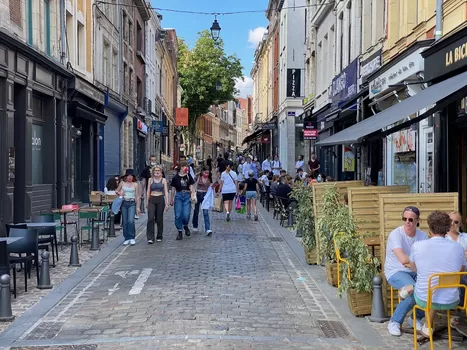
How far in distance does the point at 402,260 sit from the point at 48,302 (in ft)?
14.3

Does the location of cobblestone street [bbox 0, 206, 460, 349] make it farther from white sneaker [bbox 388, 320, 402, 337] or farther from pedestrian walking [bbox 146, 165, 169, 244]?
pedestrian walking [bbox 146, 165, 169, 244]

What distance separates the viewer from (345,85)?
863 inches

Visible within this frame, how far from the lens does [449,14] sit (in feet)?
38.9

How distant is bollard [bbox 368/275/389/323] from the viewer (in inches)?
276

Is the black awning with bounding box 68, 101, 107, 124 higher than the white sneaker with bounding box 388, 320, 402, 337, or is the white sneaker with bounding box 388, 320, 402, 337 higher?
the black awning with bounding box 68, 101, 107, 124

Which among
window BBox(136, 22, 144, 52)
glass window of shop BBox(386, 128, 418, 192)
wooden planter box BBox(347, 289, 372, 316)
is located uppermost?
window BBox(136, 22, 144, 52)

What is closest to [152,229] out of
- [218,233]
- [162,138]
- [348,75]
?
[218,233]

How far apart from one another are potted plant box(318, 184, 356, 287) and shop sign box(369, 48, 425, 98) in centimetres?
475

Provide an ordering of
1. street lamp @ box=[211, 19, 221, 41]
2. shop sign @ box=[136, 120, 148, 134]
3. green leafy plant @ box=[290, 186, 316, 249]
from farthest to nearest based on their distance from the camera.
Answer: shop sign @ box=[136, 120, 148, 134] < street lamp @ box=[211, 19, 221, 41] < green leafy plant @ box=[290, 186, 316, 249]

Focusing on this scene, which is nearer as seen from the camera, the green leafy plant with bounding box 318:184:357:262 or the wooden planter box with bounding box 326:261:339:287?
the green leafy plant with bounding box 318:184:357:262

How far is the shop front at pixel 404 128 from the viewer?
13.5m

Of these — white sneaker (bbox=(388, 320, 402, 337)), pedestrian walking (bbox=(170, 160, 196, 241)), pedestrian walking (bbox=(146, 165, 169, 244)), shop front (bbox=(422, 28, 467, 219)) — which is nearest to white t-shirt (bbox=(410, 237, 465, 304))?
white sneaker (bbox=(388, 320, 402, 337))

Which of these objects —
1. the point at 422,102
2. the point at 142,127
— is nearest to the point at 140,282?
the point at 422,102

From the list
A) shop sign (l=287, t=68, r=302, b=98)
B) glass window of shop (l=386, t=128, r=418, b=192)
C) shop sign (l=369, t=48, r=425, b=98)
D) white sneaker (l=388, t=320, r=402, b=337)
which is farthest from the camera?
shop sign (l=287, t=68, r=302, b=98)
